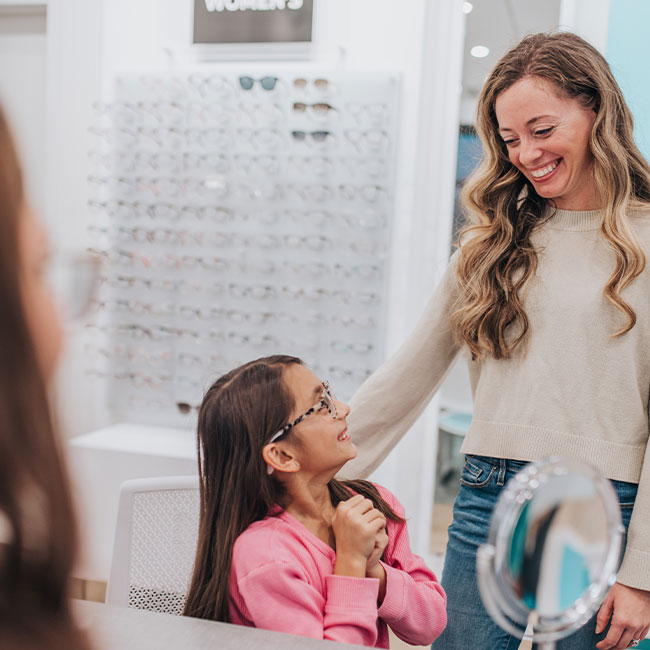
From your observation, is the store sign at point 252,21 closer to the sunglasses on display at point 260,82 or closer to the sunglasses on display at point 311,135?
the sunglasses on display at point 260,82

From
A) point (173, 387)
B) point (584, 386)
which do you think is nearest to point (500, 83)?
point (584, 386)

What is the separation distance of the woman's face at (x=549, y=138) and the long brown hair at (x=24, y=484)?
1224mm

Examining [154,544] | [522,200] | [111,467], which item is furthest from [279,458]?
[111,467]

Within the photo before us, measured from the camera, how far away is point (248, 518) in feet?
4.51

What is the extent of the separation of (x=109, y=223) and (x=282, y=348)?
1.10m

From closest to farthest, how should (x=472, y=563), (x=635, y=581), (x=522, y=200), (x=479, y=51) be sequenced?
1. (x=635, y=581)
2. (x=472, y=563)
3. (x=522, y=200)
4. (x=479, y=51)

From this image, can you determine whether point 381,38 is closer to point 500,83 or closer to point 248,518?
point 500,83

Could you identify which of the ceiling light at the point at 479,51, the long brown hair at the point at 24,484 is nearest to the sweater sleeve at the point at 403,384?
the long brown hair at the point at 24,484

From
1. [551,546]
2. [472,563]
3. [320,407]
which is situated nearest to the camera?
[551,546]

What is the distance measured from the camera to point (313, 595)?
1.25 m

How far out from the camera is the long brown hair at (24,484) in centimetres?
45

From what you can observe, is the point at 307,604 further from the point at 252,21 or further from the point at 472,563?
the point at 252,21

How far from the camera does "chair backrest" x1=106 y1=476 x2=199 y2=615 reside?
161 centimetres

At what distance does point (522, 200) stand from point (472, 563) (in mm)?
786
